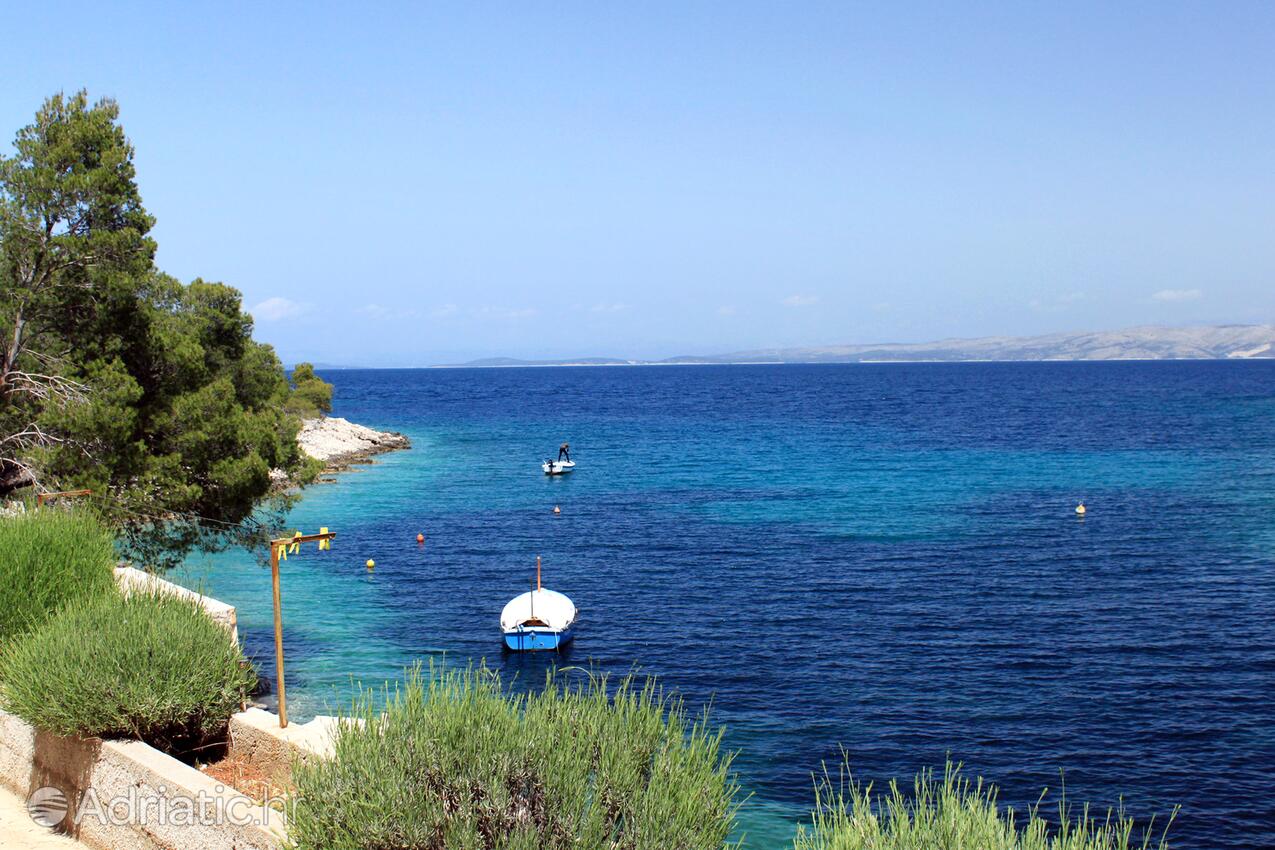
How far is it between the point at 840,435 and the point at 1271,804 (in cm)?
7633

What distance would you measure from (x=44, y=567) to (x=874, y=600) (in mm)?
27609

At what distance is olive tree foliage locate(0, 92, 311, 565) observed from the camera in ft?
64.0

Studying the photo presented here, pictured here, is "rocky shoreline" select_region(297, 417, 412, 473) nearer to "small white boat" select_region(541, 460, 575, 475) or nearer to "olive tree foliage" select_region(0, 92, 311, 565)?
"small white boat" select_region(541, 460, 575, 475)

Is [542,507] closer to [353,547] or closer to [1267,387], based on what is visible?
[353,547]

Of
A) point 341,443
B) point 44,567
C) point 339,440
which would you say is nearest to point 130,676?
point 44,567

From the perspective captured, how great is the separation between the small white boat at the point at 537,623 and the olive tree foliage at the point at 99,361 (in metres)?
10.3

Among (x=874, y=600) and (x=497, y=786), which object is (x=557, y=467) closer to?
(x=874, y=600)

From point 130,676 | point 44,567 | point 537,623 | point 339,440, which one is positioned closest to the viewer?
point 130,676

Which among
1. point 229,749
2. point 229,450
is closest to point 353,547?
point 229,450

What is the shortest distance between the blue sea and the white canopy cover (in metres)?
1.03

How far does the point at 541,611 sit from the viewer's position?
100 feet

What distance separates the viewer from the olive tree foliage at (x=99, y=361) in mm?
19516

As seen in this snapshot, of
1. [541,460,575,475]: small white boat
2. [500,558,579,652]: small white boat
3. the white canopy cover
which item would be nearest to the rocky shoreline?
[541,460,575,475]: small white boat

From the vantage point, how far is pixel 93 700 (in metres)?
9.78
